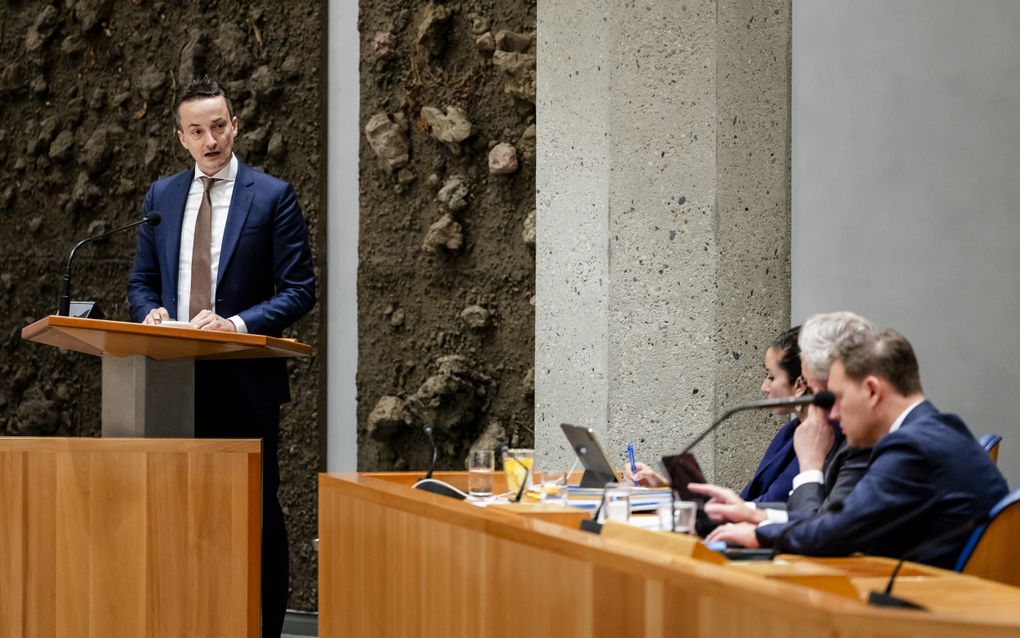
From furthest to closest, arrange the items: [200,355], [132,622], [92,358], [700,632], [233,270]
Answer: [92,358] → [233,270] → [200,355] → [132,622] → [700,632]

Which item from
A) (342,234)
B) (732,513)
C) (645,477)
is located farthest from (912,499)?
(342,234)

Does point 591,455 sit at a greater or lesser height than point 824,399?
lesser

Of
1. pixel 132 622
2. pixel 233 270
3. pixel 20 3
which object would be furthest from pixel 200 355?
pixel 20 3

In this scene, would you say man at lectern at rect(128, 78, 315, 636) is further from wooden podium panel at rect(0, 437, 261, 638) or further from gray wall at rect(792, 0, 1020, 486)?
gray wall at rect(792, 0, 1020, 486)

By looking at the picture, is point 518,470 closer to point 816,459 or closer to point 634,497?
point 634,497

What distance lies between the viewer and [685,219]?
418 cm

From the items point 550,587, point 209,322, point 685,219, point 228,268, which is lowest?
point 550,587

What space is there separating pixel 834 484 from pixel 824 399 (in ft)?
1.27

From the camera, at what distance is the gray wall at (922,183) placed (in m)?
4.00

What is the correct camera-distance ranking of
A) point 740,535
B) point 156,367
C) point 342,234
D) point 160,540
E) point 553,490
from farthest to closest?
point 342,234
point 156,367
point 160,540
point 553,490
point 740,535

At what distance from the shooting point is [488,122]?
17.4 feet

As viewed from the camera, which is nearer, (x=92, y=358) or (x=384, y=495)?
(x=384, y=495)

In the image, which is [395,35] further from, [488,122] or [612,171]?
[612,171]

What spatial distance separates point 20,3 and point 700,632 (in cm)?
539
